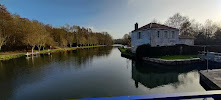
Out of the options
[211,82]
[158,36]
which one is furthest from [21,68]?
[158,36]

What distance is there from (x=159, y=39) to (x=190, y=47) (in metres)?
5.11

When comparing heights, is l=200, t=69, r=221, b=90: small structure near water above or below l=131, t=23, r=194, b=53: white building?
below

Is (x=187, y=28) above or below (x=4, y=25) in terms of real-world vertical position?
above

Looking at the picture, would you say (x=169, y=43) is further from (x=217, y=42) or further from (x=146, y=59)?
(x=217, y=42)

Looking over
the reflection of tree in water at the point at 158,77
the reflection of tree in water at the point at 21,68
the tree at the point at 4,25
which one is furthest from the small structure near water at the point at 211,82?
the tree at the point at 4,25

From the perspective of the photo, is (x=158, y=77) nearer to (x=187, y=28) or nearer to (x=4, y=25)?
(x=4, y=25)

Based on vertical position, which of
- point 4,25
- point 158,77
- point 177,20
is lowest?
A: point 158,77

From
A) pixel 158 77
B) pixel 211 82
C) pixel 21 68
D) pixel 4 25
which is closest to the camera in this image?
pixel 211 82

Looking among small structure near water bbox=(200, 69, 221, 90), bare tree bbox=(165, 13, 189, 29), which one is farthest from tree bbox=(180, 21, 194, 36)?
small structure near water bbox=(200, 69, 221, 90)

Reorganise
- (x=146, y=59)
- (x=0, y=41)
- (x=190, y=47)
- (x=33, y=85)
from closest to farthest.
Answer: (x=33, y=85) → (x=146, y=59) → (x=190, y=47) → (x=0, y=41)

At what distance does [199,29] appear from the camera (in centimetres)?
3638

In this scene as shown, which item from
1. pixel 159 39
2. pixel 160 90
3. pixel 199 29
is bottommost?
pixel 160 90

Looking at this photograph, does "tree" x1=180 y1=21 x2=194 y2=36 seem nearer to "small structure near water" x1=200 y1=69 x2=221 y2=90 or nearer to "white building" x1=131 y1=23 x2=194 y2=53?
"white building" x1=131 y1=23 x2=194 y2=53

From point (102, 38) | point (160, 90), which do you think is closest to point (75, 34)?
point (102, 38)
